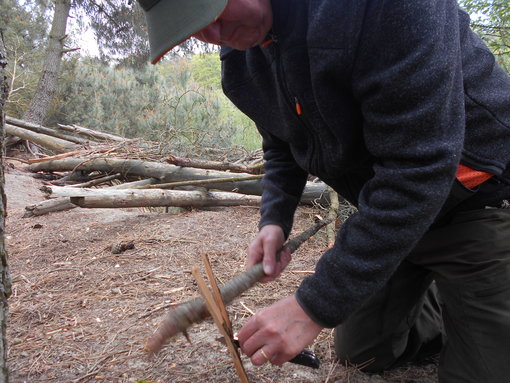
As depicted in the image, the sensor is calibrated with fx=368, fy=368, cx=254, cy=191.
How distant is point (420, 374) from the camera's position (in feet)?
5.89

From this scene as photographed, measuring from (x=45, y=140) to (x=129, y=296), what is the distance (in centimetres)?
677

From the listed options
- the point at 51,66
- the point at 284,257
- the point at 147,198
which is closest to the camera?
the point at 284,257

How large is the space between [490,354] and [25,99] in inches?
566

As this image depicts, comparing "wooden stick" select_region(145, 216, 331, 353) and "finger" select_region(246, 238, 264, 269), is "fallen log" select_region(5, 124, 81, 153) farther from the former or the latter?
"wooden stick" select_region(145, 216, 331, 353)

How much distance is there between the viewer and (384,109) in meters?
1.02

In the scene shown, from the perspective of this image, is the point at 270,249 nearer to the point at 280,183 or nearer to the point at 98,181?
the point at 280,183

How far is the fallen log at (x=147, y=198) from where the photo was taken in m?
3.90

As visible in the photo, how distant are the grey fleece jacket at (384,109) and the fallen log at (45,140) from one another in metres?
7.00

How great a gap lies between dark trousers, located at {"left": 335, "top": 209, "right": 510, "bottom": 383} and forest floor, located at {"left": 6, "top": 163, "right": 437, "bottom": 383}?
16cm

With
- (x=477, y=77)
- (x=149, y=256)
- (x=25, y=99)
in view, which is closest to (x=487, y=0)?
(x=477, y=77)

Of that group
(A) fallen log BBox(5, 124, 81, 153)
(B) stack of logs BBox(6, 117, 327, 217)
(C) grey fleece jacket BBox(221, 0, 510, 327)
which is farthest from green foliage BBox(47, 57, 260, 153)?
(C) grey fleece jacket BBox(221, 0, 510, 327)

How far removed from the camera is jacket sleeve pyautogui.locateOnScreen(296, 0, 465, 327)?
0.92m

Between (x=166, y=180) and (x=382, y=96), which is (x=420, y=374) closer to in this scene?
(x=382, y=96)

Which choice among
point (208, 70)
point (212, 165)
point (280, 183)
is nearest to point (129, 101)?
point (212, 165)
